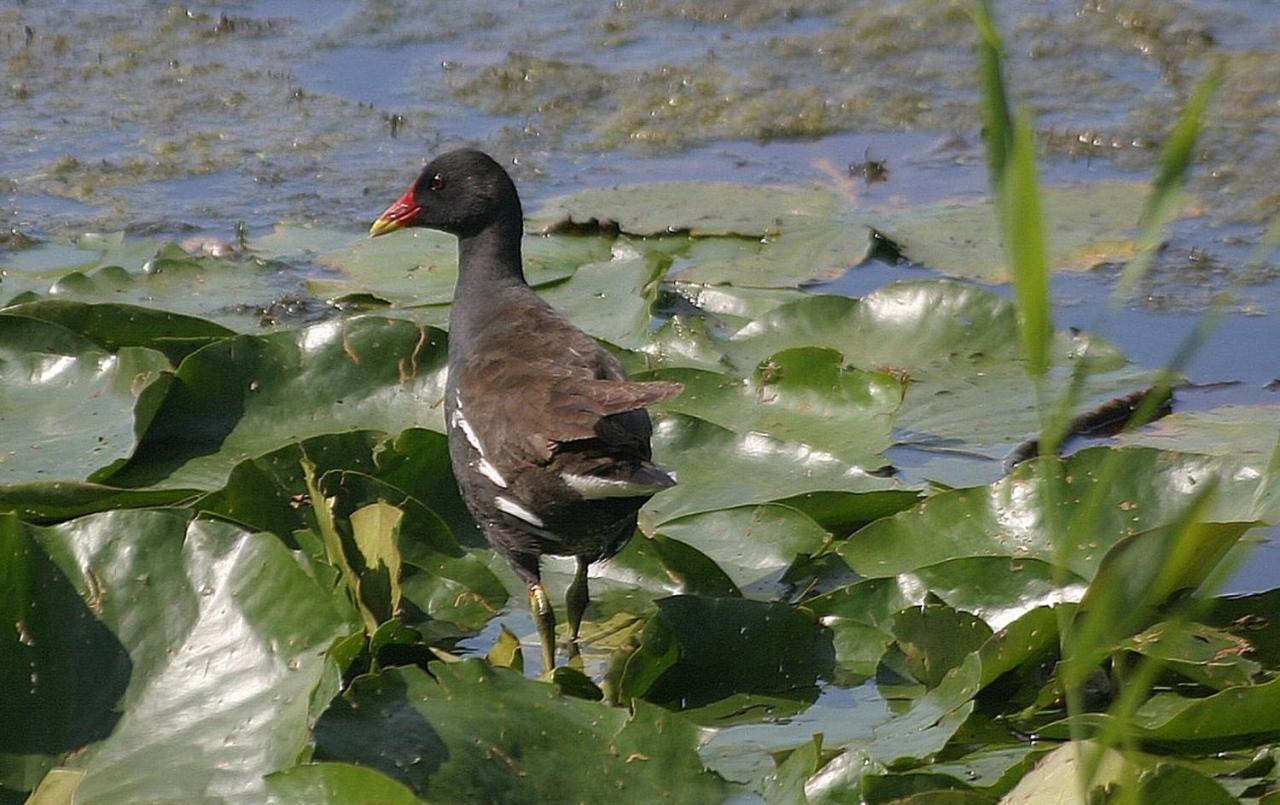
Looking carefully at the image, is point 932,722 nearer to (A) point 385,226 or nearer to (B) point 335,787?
(B) point 335,787

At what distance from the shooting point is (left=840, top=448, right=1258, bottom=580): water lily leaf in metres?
2.96

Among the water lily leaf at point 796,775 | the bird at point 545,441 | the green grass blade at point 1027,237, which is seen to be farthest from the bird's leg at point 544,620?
the green grass blade at point 1027,237

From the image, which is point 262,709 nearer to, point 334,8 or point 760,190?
point 760,190

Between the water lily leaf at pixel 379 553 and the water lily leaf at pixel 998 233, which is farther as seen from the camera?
the water lily leaf at pixel 998 233

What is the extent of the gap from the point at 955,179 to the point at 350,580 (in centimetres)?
330

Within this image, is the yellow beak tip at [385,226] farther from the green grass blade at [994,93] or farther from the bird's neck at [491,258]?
the green grass blade at [994,93]

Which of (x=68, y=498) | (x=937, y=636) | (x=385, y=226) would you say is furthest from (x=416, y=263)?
(x=937, y=636)

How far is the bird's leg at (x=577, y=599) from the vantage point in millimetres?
3201

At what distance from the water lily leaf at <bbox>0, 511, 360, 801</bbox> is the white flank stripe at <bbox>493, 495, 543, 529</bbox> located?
0.76 meters

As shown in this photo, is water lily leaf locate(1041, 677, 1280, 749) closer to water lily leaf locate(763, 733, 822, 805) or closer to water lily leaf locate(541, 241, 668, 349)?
water lily leaf locate(763, 733, 822, 805)

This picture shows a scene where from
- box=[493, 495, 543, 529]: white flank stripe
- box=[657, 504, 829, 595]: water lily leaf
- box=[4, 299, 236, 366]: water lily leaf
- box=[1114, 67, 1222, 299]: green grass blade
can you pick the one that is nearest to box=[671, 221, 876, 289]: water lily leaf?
box=[4, 299, 236, 366]: water lily leaf

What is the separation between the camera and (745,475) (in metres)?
3.34

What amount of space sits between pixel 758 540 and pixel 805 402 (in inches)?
21.3

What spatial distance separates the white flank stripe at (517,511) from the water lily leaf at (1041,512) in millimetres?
528
